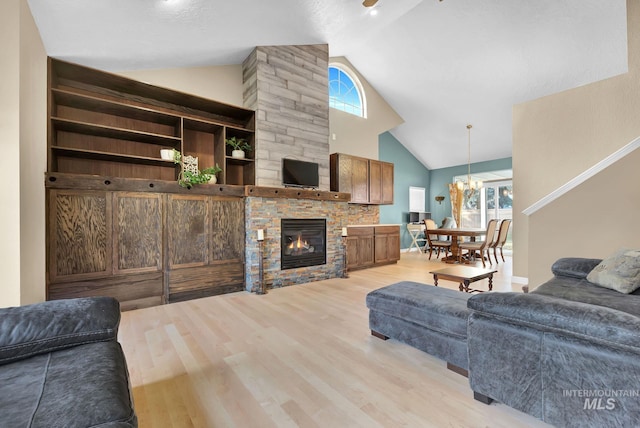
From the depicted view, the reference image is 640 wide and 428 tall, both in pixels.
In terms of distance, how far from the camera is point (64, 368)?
3.34 ft

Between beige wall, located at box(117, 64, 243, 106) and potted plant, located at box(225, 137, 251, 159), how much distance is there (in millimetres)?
634

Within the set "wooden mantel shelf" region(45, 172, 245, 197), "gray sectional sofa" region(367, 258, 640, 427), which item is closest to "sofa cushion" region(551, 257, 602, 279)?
"gray sectional sofa" region(367, 258, 640, 427)

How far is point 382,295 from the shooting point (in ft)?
7.63

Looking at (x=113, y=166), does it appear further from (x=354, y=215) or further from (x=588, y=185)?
(x=588, y=185)

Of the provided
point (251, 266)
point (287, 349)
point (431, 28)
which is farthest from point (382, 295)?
point (431, 28)

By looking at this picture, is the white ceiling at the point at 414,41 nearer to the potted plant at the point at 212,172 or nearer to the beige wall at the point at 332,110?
the beige wall at the point at 332,110

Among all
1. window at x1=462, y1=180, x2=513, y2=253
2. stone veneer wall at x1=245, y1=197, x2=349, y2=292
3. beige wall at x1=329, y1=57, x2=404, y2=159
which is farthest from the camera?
window at x1=462, y1=180, x2=513, y2=253

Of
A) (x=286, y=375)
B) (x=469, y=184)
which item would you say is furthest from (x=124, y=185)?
(x=469, y=184)

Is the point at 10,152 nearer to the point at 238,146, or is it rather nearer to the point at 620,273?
the point at 238,146

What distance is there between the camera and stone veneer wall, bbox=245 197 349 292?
3.97m

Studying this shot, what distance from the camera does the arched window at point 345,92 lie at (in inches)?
254

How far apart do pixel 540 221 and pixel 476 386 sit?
10.0 ft

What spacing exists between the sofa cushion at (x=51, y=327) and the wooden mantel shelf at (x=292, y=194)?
106 inches

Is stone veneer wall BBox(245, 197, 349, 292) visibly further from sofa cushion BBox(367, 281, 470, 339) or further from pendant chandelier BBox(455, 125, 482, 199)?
pendant chandelier BBox(455, 125, 482, 199)
